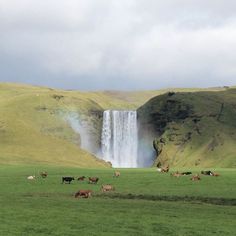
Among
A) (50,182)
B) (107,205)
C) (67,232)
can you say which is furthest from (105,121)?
(67,232)

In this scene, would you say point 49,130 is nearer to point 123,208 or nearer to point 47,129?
point 47,129

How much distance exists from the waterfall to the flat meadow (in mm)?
108843

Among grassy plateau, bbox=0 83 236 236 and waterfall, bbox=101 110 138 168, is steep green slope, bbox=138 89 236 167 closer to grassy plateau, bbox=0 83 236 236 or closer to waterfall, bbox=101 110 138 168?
grassy plateau, bbox=0 83 236 236

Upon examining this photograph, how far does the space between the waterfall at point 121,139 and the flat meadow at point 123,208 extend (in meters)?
109

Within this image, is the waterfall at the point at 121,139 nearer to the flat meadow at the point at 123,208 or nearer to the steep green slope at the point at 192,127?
the steep green slope at the point at 192,127

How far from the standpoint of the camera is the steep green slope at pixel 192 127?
14625 cm

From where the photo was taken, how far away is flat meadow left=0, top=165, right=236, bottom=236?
90.5 ft

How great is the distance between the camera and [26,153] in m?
110

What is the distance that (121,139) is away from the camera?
6614 inches

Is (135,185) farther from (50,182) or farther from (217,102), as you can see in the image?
(217,102)

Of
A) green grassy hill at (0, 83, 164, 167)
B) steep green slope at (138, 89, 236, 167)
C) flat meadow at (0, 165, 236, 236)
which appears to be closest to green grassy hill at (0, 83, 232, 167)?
green grassy hill at (0, 83, 164, 167)

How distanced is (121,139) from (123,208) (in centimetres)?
13188

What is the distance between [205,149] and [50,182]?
94672 mm

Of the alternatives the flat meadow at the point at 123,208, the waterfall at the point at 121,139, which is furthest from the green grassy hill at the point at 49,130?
the flat meadow at the point at 123,208
